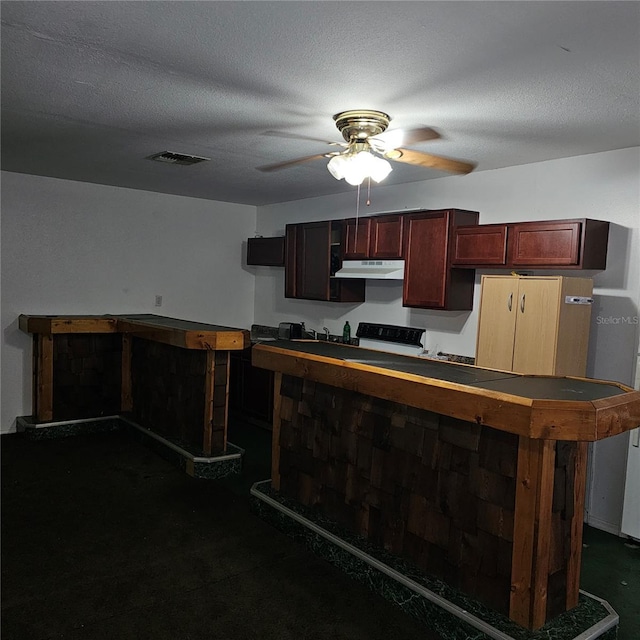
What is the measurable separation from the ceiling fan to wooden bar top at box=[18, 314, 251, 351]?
5.76 ft

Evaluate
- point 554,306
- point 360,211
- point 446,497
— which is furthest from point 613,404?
point 360,211

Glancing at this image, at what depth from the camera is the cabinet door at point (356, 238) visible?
519 cm

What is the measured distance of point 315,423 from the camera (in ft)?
11.1

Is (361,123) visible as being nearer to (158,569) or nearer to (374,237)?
(374,237)

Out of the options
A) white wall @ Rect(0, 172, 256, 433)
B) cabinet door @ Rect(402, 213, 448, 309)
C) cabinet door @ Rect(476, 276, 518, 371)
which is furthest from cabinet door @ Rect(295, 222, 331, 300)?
cabinet door @ Rect(476, 276, 518, 371)

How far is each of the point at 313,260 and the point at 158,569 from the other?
11.4 feet

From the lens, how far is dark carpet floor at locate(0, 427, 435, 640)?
2580 mm

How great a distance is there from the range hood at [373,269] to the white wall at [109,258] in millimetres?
1914

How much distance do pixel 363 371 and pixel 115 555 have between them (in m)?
1.75

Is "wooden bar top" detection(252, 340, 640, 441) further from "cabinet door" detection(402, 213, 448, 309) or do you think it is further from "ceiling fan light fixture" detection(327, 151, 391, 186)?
"cabinet door" detection(402, 213, 448, 309)

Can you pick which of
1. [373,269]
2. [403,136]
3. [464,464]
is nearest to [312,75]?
[403,136]

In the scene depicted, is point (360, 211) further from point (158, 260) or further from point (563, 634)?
point (563, 634)

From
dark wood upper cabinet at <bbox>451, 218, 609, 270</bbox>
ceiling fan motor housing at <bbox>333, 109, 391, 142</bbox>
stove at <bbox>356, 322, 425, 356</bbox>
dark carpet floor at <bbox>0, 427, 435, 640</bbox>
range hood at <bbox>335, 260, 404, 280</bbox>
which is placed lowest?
dark carpet floor at <bbox>0, 427, 435, 640</bbox>

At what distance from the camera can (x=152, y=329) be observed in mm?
4906
